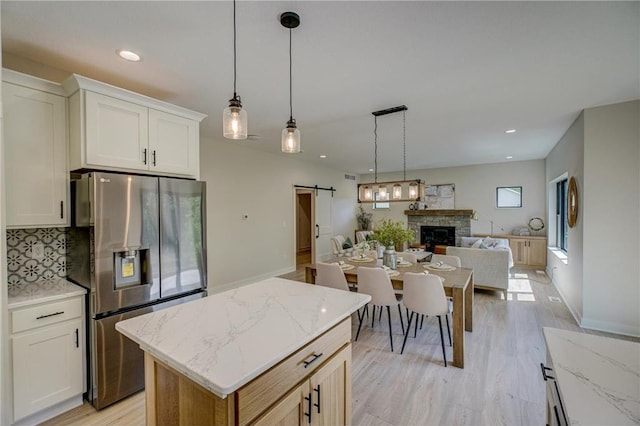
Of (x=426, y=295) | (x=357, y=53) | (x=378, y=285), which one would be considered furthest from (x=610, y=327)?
(x=357, y=53)

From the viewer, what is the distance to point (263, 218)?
19.0 ft

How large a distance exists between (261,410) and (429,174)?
8.47 metres

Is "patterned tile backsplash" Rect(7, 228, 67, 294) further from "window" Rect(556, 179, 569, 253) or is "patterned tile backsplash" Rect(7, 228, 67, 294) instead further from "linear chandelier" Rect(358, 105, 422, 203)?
"window" Rect(556, 179, 569, 253)

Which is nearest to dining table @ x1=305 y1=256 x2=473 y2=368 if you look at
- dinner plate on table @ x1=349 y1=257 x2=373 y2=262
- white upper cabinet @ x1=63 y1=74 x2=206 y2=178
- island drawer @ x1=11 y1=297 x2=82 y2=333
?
dinner plate on table @ x1=349 y1=257 x2=373 y2=262

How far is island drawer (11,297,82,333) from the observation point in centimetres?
183

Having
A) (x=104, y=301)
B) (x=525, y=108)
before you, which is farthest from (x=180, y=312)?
(x=525, y=108)

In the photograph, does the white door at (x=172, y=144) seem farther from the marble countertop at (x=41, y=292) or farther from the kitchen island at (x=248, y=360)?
the kitchen island at (x=248, y=360)

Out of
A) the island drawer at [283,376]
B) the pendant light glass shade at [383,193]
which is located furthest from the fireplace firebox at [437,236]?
the island drawer at [283,376]

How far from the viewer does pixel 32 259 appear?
224 centimetres

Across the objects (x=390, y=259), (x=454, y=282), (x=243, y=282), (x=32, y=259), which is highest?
(x=32, y=259)

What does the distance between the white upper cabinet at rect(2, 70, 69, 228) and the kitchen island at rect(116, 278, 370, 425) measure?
1372 millimetres

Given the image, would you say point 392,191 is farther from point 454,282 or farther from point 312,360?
point 312,360

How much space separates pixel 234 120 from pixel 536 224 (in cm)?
797

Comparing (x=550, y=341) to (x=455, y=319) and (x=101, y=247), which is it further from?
(x=101, y=247)
